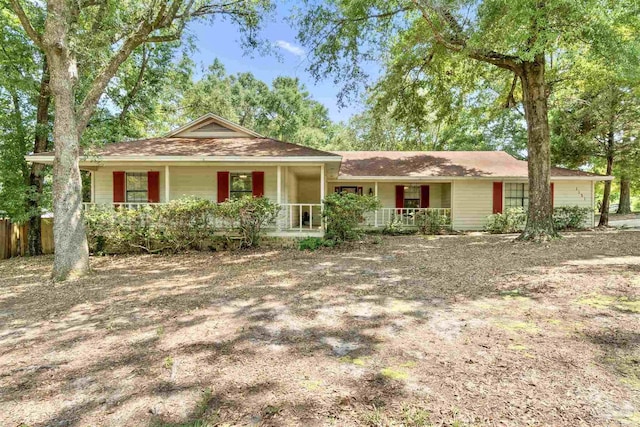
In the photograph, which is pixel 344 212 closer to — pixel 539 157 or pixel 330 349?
pixel 539 157

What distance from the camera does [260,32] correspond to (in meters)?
9.99

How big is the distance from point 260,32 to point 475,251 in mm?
8911

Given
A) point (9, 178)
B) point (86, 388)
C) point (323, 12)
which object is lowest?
point (86, 388)

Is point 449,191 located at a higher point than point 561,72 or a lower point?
lower

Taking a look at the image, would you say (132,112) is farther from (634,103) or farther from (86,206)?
(634,103)

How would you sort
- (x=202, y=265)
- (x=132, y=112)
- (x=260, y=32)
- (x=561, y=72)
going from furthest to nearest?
1. (x=132, y=112)
2. (x=561, y=72)
3. (x=260, y=32)
4. (x=202, y=265)

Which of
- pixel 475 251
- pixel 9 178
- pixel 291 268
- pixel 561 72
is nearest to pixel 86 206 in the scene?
pixel 9 178

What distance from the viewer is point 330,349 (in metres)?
3.11

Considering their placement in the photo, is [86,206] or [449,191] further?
[449,191]

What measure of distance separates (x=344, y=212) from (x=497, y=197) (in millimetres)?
8688

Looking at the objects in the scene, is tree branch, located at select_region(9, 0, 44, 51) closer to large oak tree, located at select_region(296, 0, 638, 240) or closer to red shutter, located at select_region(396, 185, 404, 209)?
large oak tree, located at select_region(296, 0, 638, 240)

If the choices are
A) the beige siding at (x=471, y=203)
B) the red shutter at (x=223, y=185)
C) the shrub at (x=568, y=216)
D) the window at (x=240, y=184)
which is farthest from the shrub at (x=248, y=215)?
the shrub at (x=568, y=216)

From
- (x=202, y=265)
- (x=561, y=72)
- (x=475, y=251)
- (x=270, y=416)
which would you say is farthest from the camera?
(x=561, y=72)

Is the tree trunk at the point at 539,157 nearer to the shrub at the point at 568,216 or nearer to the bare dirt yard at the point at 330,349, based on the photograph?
the bare dirt yard at the point at 330,349
